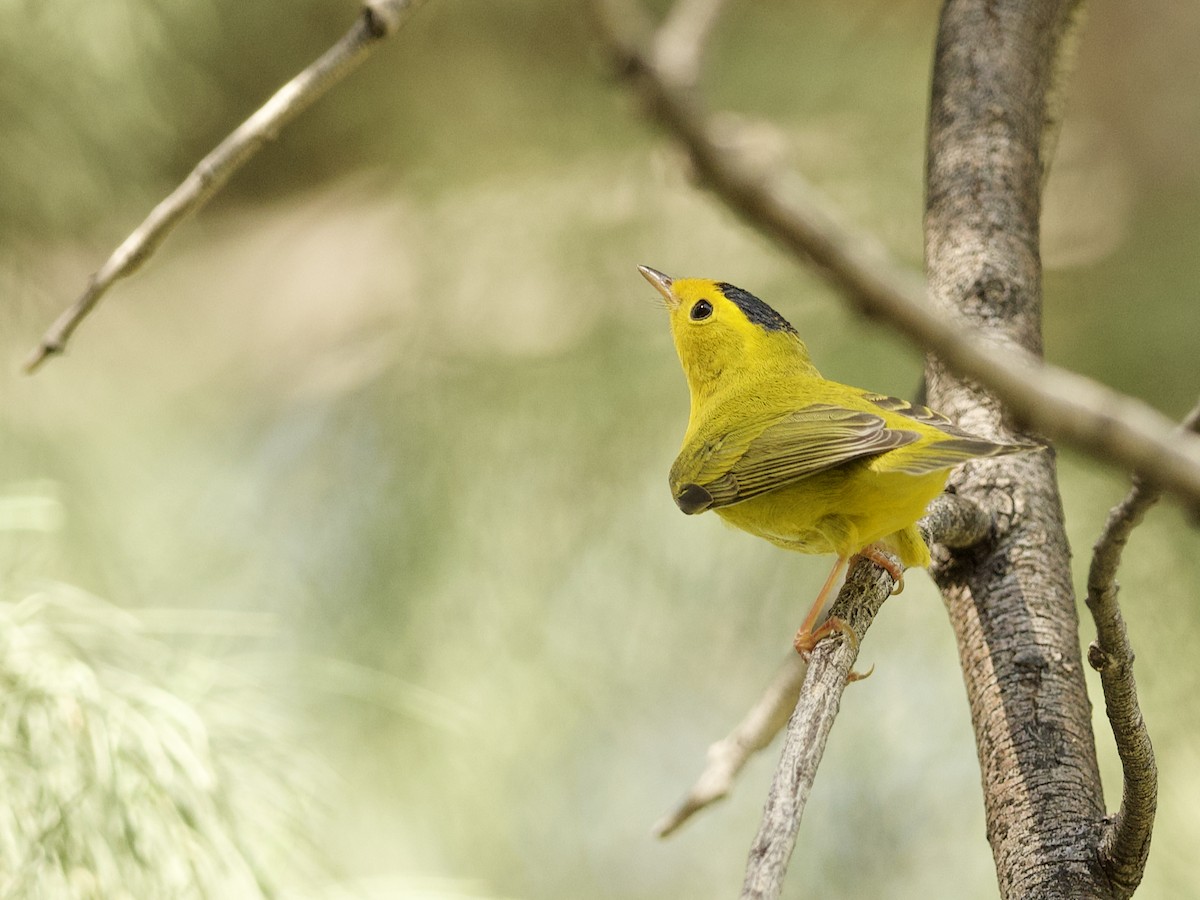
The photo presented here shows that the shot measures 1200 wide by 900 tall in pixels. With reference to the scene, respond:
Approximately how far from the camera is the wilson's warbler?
2.66ft

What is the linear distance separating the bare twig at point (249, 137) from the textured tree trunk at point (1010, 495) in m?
0.49

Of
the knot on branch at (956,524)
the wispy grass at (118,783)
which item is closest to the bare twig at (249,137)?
the wispy grass at (118,783)

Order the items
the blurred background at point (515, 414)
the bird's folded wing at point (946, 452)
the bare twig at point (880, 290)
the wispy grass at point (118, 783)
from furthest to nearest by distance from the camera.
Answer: the blurred background at point (515, 414)
the wispy grass at point (118, 783)
the bird's folded wing at point (946, 452)
the bare twig at point (880, 290)

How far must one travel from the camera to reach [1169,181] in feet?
6.47

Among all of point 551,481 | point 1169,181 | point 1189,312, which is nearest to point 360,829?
point 551,481

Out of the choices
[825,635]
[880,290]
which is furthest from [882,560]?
[880,290]

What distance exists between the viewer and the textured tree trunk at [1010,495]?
685 millimetres

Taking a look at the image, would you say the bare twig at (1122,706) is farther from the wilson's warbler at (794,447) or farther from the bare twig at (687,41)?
the bare twig at (687,41)

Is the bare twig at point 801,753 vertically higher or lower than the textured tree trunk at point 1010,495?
lower

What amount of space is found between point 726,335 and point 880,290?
0.95 metres

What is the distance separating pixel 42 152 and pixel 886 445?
1720mm

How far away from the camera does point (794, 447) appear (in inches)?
37.0

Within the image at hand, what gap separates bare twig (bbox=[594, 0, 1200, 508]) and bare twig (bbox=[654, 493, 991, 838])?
522mm

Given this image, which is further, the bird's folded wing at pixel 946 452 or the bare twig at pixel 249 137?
the bird's folded wing at pixel 946 452
